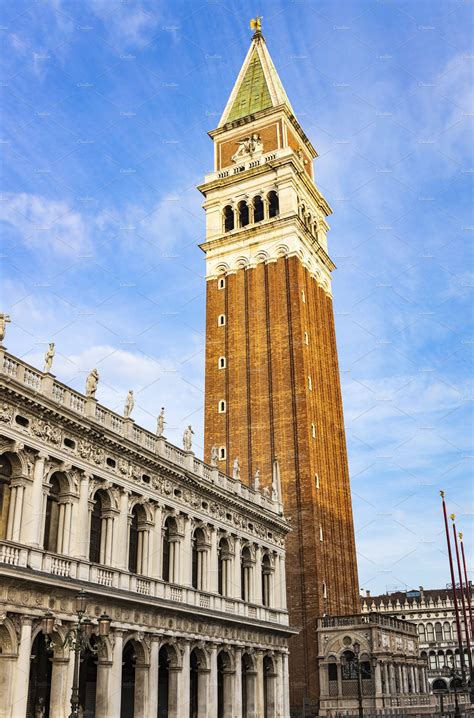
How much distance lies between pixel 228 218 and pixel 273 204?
453 cm

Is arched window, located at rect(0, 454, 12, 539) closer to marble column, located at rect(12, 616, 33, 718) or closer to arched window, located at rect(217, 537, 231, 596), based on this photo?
marble column, located at rect(12, 616, 33, 718)

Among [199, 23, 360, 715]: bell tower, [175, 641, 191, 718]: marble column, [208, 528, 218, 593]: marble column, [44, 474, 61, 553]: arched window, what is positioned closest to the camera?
[44, 474, 61, 553]: arched window

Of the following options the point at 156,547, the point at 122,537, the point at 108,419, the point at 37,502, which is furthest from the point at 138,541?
the point at 37,502

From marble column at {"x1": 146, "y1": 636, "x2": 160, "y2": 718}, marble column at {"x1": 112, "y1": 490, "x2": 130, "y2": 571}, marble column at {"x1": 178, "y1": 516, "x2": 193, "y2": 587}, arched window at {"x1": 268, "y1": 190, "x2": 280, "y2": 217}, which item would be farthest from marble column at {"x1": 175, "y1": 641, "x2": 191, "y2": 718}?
arched window at {"x1": 268, "y1": 190, "x2": 280, "y2": 217}

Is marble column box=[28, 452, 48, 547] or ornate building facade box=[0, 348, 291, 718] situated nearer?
ornate building facade box=[0, 348, 291, 718]

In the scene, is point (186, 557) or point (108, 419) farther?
point (186, 557)

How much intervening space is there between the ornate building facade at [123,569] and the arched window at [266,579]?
0.92m

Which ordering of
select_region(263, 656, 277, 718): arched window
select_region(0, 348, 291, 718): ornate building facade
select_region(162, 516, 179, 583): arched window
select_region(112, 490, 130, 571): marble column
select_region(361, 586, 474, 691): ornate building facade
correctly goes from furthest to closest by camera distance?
select_region(361, 586, 474, 691): ornate building facade → select_region(263, 656, 277, 718): arched window → select_region(162, 516, 179, 583): arched window → select_region(112, 490, 130, 571): marble column → select_region(0, 348, 291, 718): ornate building facade

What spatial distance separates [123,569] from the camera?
3056 centimetres

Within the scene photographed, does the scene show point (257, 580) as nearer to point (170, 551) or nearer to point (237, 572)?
point (237, 572)

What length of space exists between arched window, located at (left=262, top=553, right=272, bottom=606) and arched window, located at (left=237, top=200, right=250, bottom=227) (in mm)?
32050

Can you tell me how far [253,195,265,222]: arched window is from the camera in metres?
66.8

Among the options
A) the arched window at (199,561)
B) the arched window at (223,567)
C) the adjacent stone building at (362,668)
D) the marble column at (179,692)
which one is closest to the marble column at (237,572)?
the arched window at (223,567)

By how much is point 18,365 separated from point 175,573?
13.8m
